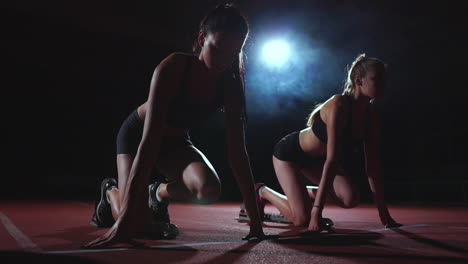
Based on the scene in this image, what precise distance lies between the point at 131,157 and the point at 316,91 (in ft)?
33.6

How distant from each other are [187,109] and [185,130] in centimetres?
39

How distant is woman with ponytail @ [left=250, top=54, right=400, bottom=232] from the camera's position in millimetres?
2918

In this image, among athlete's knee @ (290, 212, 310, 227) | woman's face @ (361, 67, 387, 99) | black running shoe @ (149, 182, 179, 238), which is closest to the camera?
black running shoe @ (149, 182, 179, 238)

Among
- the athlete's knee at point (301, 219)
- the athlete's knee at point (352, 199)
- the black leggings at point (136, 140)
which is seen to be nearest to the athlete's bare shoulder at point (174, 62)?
the black leggings at point (136, 140)

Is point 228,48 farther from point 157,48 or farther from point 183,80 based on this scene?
point 157,48

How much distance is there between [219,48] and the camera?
2.29m

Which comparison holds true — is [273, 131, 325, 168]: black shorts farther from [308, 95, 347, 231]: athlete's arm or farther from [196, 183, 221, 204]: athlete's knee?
[196, 183, 221, 204]: athlete's knee

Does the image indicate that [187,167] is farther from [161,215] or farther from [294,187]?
[294,187]

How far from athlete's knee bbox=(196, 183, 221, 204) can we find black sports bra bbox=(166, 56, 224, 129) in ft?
1.60

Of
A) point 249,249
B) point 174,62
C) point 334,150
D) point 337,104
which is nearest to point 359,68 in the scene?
point 337,104

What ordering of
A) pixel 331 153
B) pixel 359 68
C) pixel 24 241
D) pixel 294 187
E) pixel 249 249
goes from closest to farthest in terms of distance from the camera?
1. pixel 249 249
2. pixel 24 241
3. pixel 331 153
4. pixel 359 68
5. pixel 294 187

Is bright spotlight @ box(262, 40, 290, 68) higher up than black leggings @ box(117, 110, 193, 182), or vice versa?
bright spotlight @ box(262, 40, 290, 68)

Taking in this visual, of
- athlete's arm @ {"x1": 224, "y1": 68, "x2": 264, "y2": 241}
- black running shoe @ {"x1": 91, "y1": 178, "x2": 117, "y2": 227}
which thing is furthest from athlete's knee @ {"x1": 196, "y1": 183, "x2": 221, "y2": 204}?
black running shoe @ {"x1": 91, "y1": 178, "x2": 117, "y2": 227}

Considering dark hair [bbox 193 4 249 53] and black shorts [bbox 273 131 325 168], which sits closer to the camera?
dark hair [bbox 193 4 249 53]
